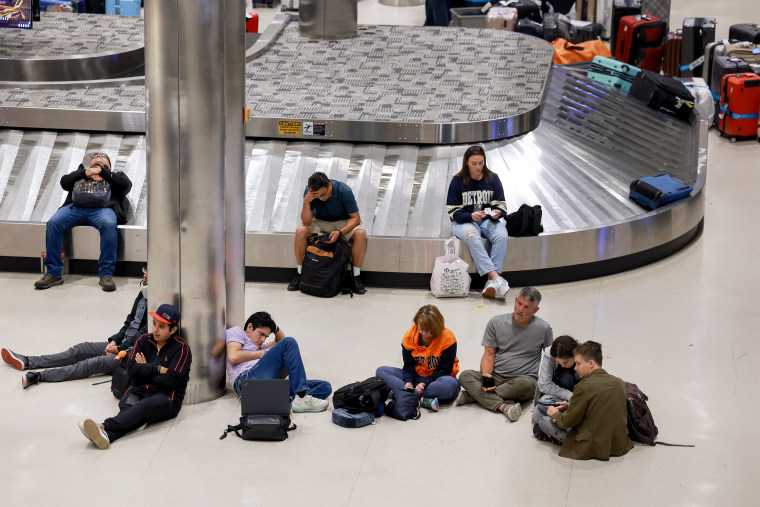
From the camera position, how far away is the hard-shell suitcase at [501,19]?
18.6 metres

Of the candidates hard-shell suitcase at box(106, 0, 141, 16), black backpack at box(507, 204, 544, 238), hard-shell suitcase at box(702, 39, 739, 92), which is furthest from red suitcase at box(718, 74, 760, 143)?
hard-shell suitcase at box(106, 0, 141, 16)

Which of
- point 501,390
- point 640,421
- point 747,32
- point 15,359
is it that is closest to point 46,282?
point 15,359

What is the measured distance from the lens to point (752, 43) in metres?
17.7

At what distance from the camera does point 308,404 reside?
876 cm

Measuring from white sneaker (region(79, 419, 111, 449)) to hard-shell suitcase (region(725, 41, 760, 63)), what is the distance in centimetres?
1174

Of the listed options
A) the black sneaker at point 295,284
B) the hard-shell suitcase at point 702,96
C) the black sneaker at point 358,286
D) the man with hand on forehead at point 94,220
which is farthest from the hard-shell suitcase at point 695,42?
the man with hand on forehead at point 94,220

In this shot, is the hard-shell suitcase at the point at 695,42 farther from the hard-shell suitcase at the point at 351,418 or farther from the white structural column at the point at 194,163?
the hard-shell suitcase at the point at 351,418

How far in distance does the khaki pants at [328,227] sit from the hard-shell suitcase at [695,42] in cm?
873

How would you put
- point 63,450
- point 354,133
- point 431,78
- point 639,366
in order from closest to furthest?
point 63,450 → point 639,366 → point 354,133 → point 431,78

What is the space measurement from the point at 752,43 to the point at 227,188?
11407 millimetres

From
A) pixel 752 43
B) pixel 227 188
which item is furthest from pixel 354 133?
pixel 752 43

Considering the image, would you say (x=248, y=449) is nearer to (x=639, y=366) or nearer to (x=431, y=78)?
(x=639, y=366)

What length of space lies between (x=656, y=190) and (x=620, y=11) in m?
7.56

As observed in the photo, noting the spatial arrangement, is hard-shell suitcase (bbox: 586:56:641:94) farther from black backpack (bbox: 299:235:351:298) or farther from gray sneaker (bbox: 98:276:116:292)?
gray sneaker (bbox: 98:276:116:292)
